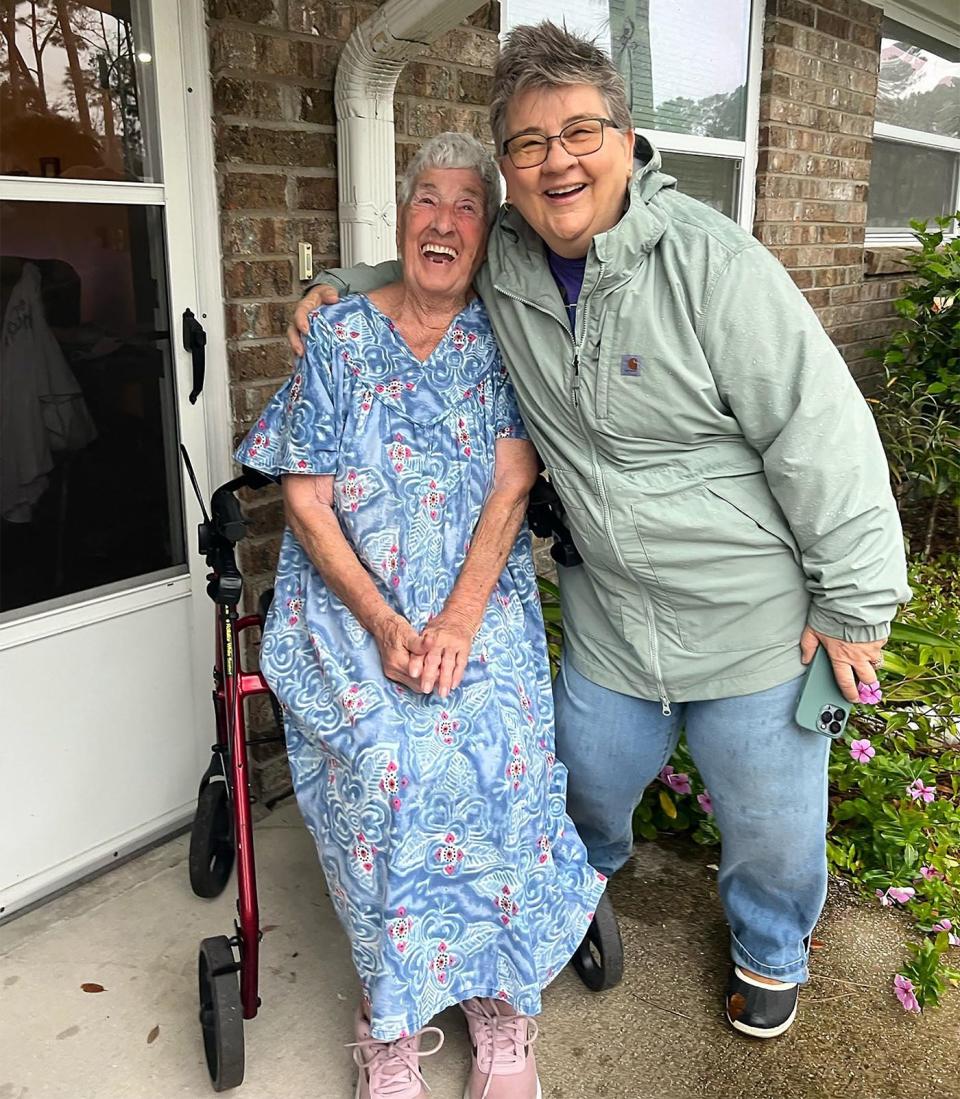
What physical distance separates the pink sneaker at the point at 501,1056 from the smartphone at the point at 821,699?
770 mm

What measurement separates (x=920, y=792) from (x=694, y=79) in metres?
2.94

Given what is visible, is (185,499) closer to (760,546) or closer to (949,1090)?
(760,546)

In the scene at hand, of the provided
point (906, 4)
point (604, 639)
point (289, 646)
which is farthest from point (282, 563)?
point (906, 4)

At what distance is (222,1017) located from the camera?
6.04 feet

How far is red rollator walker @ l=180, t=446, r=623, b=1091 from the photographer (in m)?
1.87

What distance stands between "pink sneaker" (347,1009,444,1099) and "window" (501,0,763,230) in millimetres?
3202

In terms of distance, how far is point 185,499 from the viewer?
2.61 meters

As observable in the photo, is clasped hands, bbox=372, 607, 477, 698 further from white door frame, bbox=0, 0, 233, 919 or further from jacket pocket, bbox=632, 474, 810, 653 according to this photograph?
white door frame, bbox=0, 0, 233, 919

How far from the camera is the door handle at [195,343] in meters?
2.47

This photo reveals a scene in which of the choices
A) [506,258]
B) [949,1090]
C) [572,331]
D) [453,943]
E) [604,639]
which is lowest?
[949,1090]

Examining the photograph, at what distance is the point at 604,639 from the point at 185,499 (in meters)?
1.16

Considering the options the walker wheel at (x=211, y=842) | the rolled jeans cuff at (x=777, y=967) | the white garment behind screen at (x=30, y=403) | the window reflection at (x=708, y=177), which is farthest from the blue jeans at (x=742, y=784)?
the window reflection at (x=708, y=177)

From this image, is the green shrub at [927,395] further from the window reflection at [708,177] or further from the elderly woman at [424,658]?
the elderly woman at [424,658]

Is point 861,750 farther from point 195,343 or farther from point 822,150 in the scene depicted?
point 822,150
